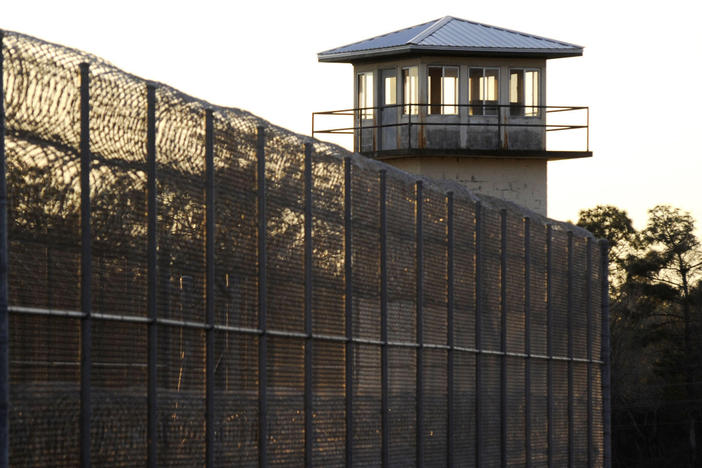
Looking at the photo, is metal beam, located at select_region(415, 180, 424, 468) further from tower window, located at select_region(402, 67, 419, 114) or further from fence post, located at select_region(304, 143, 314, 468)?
tower window, located at select_region(402, 67, 419, 114)

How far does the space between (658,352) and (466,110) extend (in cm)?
4158

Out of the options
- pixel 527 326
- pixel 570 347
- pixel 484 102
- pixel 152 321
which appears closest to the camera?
pixel 152 321

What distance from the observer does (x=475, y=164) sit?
103ft

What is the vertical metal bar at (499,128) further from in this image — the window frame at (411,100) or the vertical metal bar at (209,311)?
the vertical metal bar at (209,311)

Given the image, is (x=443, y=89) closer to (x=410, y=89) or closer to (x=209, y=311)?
(x=410, y=89)

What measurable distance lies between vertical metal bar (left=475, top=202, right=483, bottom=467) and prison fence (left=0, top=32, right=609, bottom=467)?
0.03 meters

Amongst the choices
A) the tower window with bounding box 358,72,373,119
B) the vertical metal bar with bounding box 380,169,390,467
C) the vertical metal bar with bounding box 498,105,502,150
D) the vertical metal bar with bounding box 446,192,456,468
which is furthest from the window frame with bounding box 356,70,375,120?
the vertical metal bar with bounding box 380,169,390,467

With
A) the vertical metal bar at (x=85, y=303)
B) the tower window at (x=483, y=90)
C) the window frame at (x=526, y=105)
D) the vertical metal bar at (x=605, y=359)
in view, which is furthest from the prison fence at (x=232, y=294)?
the window frame at (x=526, y=105)

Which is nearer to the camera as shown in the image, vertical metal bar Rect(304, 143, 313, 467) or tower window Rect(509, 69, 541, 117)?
vertical metal bar Rect(304, 143, 313, 467)

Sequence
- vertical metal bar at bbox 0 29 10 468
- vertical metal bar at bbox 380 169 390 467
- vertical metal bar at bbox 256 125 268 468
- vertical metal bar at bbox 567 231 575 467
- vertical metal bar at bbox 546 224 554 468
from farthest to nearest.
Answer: vertical metal bar at bbox 567 231 575 467
vertical metal bar at bbox 546 224 554 468
vertical metal bar at bbox 380 169 390 467
vertical metal bar at bbox 256 125 268 468
vertical metal bar at bbox 0 29 10 468

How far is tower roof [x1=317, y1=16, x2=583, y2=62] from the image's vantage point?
102ft

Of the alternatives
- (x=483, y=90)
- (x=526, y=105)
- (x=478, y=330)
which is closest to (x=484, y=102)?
(x=483, y=90)

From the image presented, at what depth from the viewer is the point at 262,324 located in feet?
33.3

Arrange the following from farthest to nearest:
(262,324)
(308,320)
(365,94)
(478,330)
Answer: (365,94) → (478,330) → (308,320) → (262,324)
